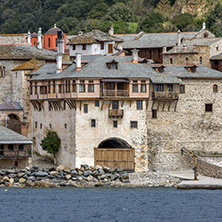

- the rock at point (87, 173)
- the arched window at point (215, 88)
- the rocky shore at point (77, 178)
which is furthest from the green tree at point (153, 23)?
the rock at point (87, 173)

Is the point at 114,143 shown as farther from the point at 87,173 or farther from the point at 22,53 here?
the point at 22,53

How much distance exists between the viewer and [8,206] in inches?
2813

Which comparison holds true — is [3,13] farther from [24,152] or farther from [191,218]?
[191,218]

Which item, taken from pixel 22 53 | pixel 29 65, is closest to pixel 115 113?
pixel 29 65

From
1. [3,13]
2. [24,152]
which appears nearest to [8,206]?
[24,152]

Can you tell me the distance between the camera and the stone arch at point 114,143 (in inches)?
3410

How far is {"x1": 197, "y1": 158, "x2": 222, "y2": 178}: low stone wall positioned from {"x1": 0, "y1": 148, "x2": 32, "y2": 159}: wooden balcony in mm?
16118

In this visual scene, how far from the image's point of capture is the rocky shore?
8131cm

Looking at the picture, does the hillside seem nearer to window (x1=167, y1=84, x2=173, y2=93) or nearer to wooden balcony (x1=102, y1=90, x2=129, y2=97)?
window (x1=167, y1=84, x2=173, y2=93)

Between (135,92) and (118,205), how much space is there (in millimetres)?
17008

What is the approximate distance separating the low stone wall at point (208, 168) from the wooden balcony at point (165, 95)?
21.2 feet

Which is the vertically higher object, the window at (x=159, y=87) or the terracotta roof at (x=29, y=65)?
the terracotta roof at (x=29, y=65)

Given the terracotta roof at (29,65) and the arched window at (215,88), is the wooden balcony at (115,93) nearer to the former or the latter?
the arched window at (215,88)

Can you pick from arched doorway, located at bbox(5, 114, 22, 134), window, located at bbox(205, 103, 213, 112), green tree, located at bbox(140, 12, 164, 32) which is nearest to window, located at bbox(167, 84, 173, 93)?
window, located at bbox(205, 103, 213, 112)
